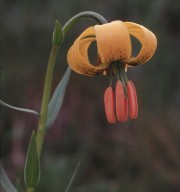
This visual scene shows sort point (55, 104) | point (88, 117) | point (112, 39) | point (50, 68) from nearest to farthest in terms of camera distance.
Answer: point (112, 39) < point (50, 68) < point (55, 104) < point (88, 117)

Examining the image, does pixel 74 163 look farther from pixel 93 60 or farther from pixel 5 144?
pixel 93 60

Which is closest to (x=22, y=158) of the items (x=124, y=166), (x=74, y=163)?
(x=74, y=163)

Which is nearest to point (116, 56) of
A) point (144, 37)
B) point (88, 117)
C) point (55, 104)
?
point (144, 37)

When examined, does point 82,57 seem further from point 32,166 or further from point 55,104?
point 32,166

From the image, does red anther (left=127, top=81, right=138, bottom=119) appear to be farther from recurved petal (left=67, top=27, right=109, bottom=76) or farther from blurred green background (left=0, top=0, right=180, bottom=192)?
blurred green background (left=0, top=0, right=180, bottom=192)

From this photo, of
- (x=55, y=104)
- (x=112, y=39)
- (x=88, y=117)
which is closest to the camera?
(x=112, y=39)

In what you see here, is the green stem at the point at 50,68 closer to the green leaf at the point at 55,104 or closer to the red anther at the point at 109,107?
the green leaf at the point at 55,104
